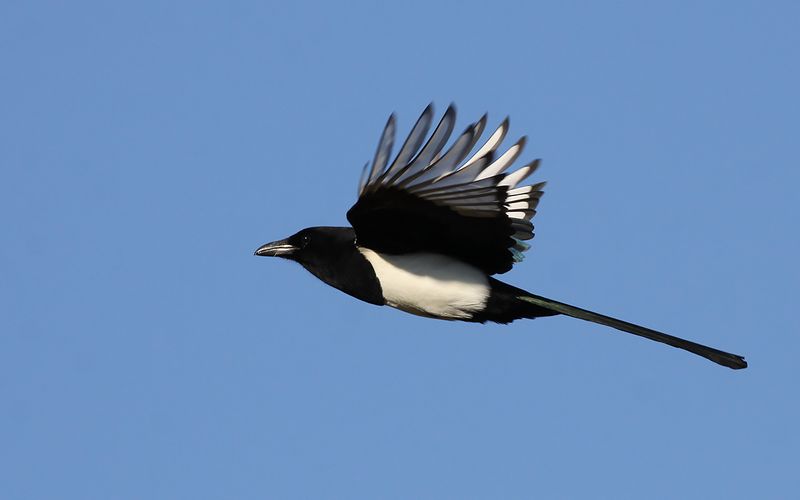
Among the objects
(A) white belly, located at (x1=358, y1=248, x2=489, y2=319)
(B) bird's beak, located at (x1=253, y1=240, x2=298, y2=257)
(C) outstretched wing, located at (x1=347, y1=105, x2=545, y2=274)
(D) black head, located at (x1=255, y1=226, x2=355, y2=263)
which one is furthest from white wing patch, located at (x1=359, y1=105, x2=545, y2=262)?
(B) bird's beak, located at (x1=253, y1=240, x2=298, y2=257)

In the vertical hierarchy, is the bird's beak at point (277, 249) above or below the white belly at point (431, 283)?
above

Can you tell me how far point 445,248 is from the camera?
602 centimetres

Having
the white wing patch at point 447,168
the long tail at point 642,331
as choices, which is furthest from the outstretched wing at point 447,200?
the long tail at point 642,331

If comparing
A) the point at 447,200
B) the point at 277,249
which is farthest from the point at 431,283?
the point at 277,249

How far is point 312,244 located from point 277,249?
0.29 meters

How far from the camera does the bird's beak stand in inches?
254

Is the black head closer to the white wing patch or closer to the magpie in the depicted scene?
the magpie

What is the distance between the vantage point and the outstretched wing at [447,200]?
5.03m

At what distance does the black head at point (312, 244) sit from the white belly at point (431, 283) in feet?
0.62

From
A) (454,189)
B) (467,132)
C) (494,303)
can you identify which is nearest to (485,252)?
(494,303)

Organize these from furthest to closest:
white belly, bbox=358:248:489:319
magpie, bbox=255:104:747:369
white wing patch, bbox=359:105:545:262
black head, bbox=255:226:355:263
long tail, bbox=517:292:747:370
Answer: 1. black head, bbox=255:226:355:263
2. white belly, bbox=358:248:489:319
3. long tail, bbox=517:292:747:370
4. magpie, bbox=255:104:747:369
5. white wing patch, bbox=359:105:545:262

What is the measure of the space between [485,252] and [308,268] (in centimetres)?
96

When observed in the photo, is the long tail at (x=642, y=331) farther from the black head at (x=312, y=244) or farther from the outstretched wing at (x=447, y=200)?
the black head at (x=312, y=244)

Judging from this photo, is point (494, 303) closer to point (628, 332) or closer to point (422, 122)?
point (628, 332)
